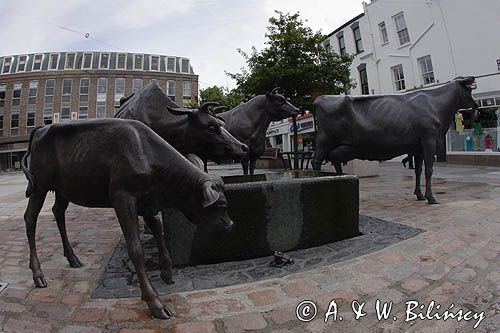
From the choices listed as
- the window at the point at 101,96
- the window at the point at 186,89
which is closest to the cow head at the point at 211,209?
the window at the point at 186,89

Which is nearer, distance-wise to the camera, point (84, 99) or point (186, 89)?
point (84, 99)

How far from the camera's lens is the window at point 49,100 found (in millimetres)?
42812

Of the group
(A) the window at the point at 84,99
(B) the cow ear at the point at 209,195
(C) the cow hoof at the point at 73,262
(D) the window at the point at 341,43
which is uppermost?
(A) the window at the point at 84,99

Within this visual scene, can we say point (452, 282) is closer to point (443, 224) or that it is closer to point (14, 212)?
point (443, 224)

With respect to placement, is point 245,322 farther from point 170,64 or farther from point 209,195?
point 170,64

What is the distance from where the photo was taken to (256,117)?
5.74 m

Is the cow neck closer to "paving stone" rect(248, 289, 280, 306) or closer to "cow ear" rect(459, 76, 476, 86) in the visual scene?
"cow ear" rect(459, 76, 476, 86)

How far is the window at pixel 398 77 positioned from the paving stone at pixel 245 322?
20.0 m

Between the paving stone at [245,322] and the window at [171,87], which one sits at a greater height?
the window at [171,87]

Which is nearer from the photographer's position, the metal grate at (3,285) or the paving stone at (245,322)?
the paving stone at (245,322)

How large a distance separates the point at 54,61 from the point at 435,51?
47514 mm

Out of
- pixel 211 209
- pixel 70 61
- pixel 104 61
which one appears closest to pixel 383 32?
pixel 211 209

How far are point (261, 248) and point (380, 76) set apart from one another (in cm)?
1993

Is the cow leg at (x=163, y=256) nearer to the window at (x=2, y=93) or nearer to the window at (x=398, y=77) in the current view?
the window at (x=398, y=77)
